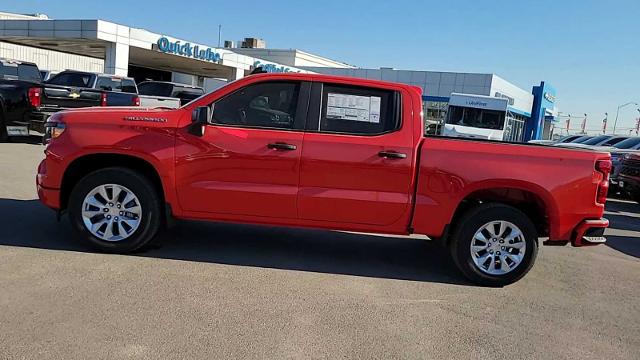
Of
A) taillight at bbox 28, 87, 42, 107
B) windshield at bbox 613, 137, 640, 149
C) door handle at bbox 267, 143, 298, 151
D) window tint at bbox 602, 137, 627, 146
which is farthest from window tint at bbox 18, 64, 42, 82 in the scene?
window tint at bbox 602, 137, 627, 146

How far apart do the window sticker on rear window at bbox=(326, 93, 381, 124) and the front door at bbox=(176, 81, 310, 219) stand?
0.28 metres

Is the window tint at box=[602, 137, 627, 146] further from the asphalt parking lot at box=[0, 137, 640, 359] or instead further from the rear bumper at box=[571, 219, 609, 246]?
the rear bumper at box=[571, 219, 609, 246]

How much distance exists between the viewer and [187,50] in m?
36.1

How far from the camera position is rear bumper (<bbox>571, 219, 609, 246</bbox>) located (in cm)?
530

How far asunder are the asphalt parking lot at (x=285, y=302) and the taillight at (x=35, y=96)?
710 centimetres

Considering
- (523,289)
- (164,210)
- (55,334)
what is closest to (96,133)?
(164,210)

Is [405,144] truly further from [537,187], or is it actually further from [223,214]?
[223,214]

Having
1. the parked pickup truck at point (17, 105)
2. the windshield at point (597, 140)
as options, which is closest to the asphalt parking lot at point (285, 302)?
the parked pickup truck at point (17, 105)

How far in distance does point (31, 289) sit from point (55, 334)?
916 mm

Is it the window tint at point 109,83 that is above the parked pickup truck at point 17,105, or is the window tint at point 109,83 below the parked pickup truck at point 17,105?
above

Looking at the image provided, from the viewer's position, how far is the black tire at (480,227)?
5.29m

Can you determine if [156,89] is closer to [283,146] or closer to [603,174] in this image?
[283,146]

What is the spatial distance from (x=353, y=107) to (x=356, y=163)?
602 mm

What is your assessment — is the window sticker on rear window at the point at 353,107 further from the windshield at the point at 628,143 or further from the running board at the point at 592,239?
the windshield at the point at 628,143
